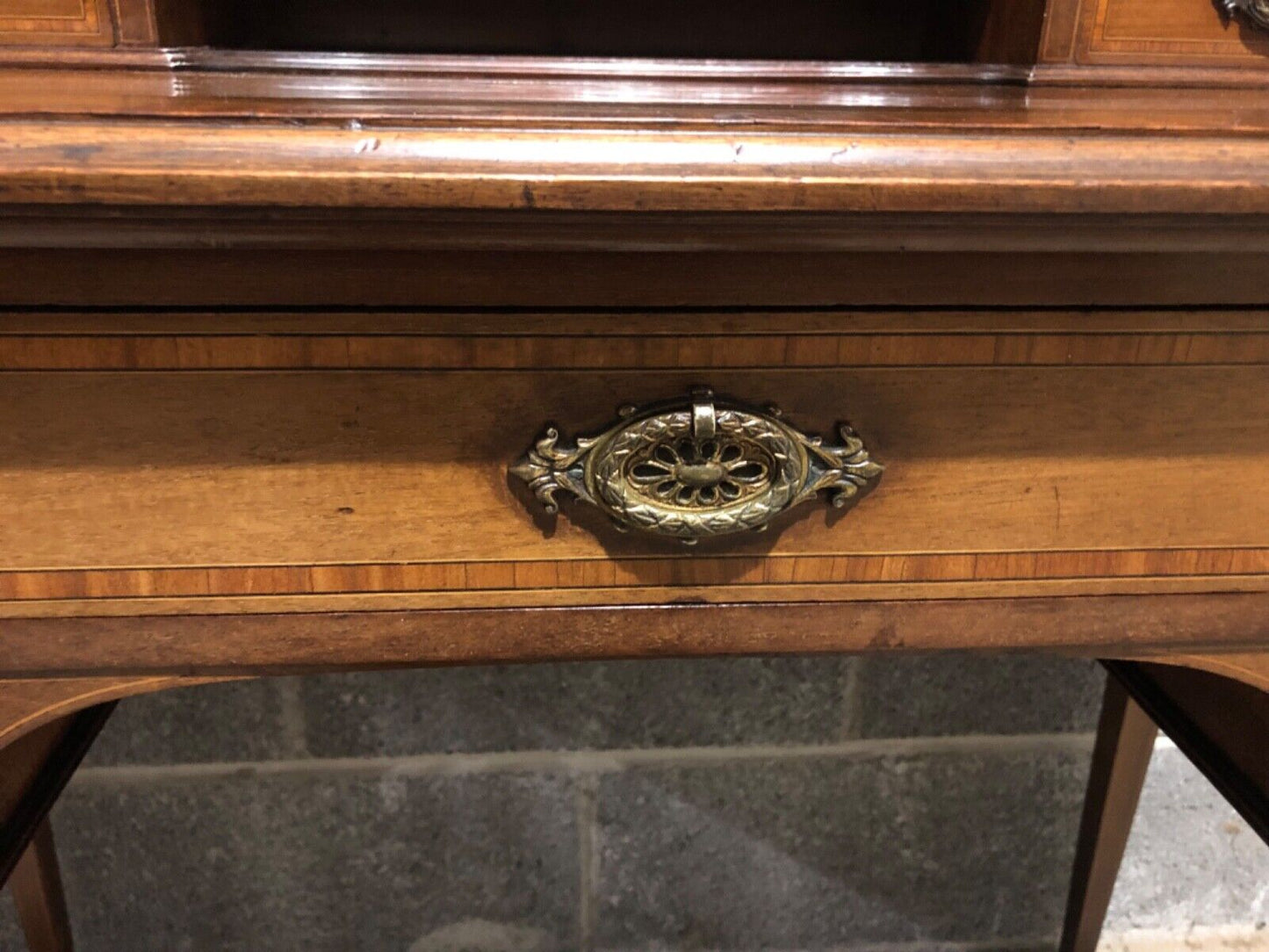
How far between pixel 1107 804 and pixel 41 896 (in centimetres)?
86

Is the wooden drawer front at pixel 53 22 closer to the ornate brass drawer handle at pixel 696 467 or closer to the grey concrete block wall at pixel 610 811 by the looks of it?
the ornate brass drawer handle at pixel 696 467

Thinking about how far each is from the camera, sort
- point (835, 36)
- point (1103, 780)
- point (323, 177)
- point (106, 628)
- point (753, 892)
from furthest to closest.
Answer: point (753, 892) < point (1103, 780) < point (835, 36) < point (106, 628) < point (323, 177)

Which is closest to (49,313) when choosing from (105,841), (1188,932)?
(105,841)

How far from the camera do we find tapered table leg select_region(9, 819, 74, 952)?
0.83 meters

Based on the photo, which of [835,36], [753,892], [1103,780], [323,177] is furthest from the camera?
[753,892]

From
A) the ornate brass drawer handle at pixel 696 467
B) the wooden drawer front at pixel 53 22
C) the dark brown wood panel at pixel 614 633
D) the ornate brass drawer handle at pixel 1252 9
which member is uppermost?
the ornate brass drawer handle at pixel 1252 9

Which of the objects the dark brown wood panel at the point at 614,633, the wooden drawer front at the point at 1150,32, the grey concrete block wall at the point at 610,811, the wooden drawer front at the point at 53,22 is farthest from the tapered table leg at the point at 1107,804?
the wooden drawer front at the point at 53,22

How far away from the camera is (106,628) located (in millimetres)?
421

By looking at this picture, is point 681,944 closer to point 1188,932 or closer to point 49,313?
point 1188,932

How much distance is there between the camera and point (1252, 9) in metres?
0.45

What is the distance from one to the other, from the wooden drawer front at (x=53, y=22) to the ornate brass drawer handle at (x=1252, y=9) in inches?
18.4

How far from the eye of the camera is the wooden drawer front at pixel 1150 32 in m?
0.45

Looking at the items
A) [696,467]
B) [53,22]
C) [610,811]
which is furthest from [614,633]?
[610,811]

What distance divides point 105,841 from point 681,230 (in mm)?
858
